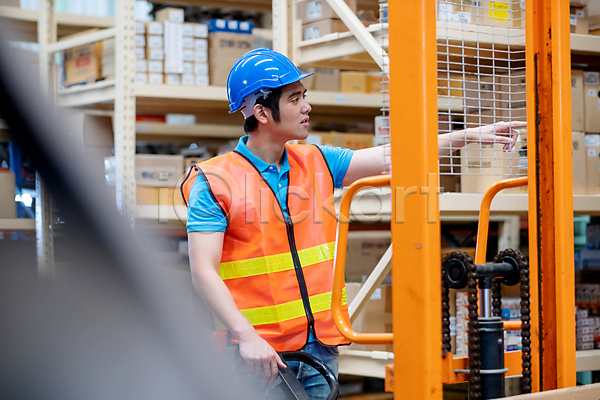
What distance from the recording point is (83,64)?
3.82m

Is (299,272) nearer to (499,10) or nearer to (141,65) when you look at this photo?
(499,10)

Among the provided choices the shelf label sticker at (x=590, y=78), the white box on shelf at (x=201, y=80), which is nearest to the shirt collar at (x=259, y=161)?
the white box on shelf at (x=201, y=80)

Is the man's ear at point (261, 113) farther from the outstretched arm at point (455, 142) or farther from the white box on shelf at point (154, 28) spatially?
the white box on shelf at point (154, 28)

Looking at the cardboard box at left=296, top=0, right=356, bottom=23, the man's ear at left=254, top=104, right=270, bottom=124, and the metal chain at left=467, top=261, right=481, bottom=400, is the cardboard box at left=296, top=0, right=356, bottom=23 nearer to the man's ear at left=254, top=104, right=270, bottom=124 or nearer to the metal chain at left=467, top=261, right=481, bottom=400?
the man's ear at left=254, top=104, right=270, bottom=124

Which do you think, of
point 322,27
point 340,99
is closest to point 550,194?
point 322,27

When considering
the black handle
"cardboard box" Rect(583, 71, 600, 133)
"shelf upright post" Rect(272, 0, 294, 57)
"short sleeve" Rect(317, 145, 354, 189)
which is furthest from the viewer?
"shelf upright post" Rect(272, 0, 294, 57)

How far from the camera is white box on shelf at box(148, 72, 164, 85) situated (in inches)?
136

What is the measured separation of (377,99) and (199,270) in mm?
2436

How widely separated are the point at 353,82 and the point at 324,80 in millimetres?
202

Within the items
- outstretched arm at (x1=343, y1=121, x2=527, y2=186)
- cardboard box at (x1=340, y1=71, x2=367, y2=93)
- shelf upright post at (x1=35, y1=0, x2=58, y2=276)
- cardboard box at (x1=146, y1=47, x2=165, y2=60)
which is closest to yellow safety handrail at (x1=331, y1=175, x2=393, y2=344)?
outstretched arm at (x1=343, y1=121, x2=527, y2=186)

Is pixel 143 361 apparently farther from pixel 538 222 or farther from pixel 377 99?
pixel 377 99

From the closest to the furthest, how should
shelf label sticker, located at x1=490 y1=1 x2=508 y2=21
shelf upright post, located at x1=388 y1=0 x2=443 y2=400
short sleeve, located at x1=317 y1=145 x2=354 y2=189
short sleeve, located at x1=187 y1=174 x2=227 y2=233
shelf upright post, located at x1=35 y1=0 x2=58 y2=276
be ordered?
shelf upright post, located at x1=35 y1=0 x2=58 y2=276, shelf upright post, located at x1=388 y1=0 x2=443 y2=400, shelf label sticker, located at x1=490 y1=1 x2=508 y2=21, short sleeve, located at x1=187 y1=174 x2=227 y2=233, short sleeve, located at x1=317 y1=145 x2=354 y2=189

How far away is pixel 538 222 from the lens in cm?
132

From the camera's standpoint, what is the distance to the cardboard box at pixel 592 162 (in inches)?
129
